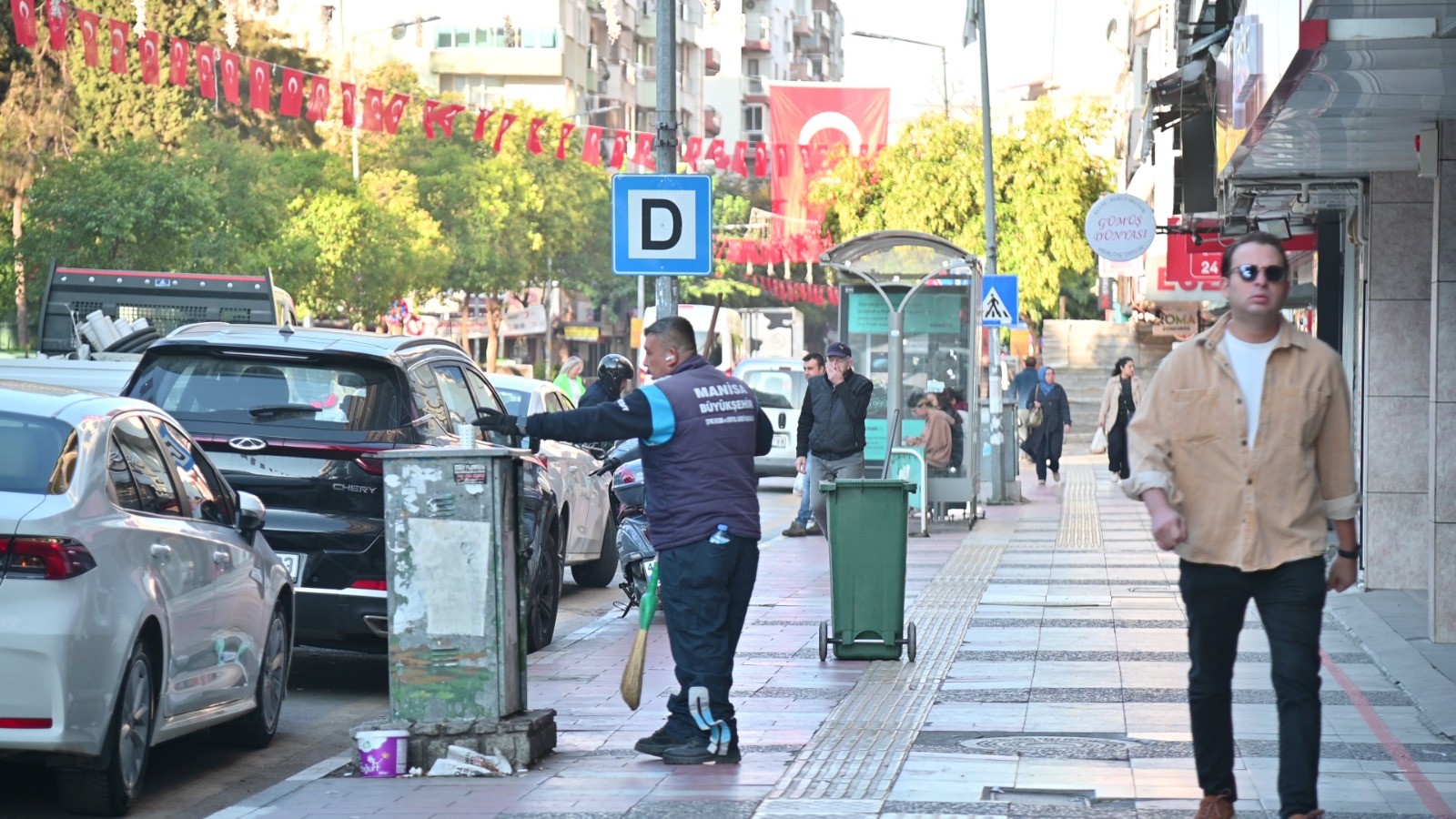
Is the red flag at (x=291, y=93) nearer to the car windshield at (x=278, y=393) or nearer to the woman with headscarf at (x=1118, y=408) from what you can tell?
the woman with headscarf at (x=1118, y=408)

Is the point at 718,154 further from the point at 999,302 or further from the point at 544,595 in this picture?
the point at 544,595

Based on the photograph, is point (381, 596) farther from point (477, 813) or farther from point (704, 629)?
point (477, 813)

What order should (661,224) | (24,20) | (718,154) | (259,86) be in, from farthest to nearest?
(718,154), (259,86), (24,20), (661,224)

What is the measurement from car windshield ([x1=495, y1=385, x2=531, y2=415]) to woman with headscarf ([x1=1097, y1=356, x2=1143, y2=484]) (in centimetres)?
1070

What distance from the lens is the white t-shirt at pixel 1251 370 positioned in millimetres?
6132

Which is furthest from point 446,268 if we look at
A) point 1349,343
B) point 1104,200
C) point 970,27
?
point 1349,343

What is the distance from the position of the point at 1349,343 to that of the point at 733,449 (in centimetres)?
1028

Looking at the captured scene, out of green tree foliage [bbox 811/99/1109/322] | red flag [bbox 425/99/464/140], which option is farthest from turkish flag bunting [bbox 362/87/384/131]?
green tree foliage [bbox 811/99/1109/322]

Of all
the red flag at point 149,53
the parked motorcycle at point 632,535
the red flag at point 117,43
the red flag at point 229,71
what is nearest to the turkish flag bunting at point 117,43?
the red flag at point 117,43

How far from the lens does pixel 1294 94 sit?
9.76 metres

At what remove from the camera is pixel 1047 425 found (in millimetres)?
32469

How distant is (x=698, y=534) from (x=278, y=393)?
313 cm

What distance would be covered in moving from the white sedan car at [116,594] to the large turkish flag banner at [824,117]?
4674cm

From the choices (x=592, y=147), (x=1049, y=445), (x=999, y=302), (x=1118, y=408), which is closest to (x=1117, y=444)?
(x=1118, y=408)
